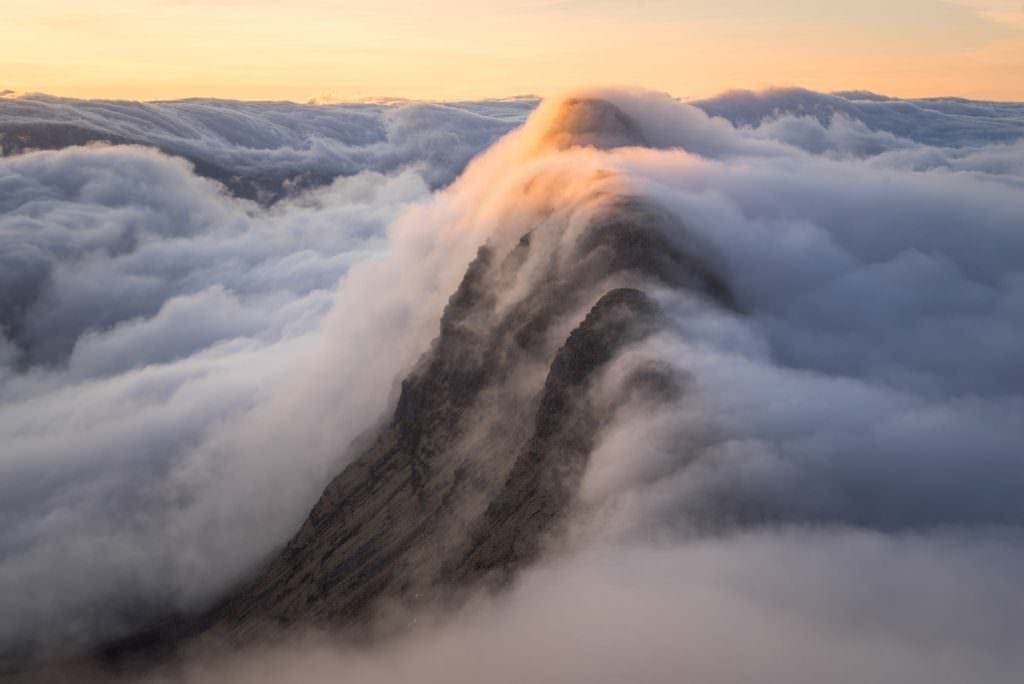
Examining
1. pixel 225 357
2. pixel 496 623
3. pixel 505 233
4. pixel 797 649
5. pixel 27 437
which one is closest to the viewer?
pixel 797 649

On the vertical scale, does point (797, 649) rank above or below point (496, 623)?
above

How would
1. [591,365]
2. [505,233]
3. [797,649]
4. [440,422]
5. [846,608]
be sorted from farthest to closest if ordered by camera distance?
[505,233], [440,422], [591,365], [846,608], [797,649]

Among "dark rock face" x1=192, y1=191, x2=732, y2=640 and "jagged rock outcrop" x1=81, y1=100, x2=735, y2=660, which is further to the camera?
"dark rock face" x1=192, y1=191, x2=732, y2=640

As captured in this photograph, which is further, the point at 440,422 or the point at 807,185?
the point at 807,185

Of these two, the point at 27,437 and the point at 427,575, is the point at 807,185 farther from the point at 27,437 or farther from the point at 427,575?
the point at 27,437

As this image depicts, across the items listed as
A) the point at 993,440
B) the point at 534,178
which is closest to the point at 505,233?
the point at 534,178

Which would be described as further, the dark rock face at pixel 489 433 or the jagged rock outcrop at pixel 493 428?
the dark rock face at pixel 489 433

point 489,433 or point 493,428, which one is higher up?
point 493,428

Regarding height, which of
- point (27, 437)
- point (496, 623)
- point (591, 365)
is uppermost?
point (591, 365)
